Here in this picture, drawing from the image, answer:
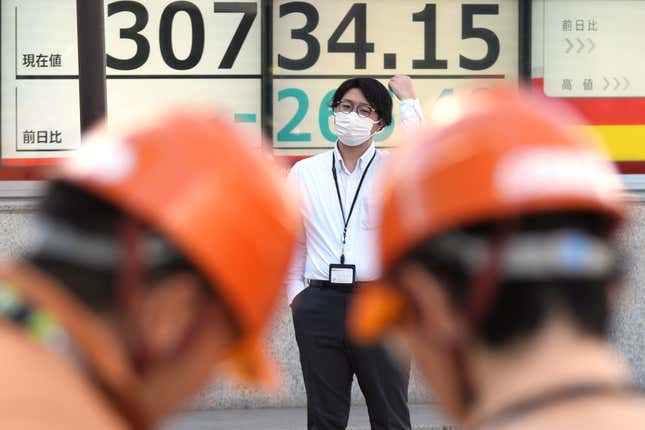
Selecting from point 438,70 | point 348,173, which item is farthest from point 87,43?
point 438,70

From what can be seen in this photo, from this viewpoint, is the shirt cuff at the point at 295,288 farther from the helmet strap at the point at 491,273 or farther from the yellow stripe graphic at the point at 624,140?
the helmet strap at the point at 491,273

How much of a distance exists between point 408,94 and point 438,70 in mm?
3080

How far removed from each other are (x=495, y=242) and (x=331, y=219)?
4923 mm

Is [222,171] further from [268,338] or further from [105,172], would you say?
[268,338]

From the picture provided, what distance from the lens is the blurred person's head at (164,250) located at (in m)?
1.48

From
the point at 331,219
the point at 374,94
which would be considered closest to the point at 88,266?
the point at 331,219

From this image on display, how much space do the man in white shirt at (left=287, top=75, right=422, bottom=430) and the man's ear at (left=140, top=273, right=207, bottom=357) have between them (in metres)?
4.68

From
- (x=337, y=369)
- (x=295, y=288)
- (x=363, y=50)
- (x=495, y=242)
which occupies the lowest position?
(x=337, y=369)

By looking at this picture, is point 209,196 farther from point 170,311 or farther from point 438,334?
point 438,334

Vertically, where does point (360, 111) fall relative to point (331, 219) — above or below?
above

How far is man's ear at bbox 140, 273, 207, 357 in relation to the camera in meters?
1.49

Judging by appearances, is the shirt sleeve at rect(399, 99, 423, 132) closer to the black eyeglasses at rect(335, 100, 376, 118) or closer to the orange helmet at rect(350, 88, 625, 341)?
the black eyeglasses at rect(335, 100, 376, 118)

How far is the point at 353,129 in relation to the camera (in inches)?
259

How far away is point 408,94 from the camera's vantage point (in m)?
6.87
